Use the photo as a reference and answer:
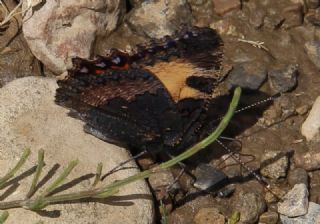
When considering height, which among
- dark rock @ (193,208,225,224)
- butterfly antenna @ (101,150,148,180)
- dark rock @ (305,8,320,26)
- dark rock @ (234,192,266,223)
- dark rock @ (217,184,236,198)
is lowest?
dark rock @ (234,192,266,223)

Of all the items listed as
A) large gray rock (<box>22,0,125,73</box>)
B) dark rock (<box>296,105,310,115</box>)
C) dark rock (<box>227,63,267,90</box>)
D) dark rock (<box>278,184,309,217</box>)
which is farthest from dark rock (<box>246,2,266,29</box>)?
dark rock (<box>278,184,309,217</box>)

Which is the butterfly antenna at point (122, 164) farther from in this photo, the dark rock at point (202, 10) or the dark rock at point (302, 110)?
the dark rock at point (202, 10)

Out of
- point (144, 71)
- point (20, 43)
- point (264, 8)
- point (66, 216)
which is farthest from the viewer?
point (264, 8)

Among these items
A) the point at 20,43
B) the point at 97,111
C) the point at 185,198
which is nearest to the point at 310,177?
the point at 185,198

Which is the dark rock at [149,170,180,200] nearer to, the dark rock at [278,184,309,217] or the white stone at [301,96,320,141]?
the dark rock at [278,184,309,217]

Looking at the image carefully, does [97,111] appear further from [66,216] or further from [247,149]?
[247,149]

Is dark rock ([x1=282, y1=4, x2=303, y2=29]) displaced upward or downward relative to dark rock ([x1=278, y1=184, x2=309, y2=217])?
upward

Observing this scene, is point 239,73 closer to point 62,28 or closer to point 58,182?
point 62,28
